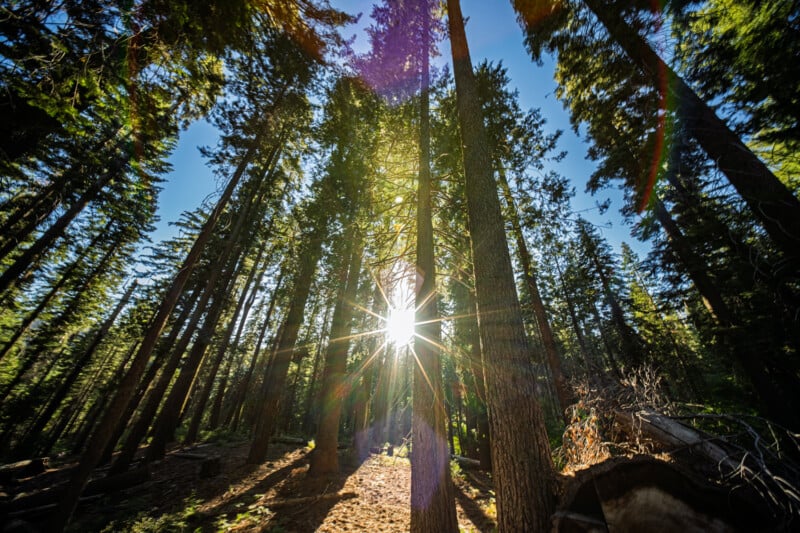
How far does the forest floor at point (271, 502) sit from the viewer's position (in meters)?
5.89

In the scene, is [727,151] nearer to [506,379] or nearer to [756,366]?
[506,379]

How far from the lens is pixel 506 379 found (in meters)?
2.93

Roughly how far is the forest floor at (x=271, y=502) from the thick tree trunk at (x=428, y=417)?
9.38 feet

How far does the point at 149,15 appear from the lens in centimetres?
435

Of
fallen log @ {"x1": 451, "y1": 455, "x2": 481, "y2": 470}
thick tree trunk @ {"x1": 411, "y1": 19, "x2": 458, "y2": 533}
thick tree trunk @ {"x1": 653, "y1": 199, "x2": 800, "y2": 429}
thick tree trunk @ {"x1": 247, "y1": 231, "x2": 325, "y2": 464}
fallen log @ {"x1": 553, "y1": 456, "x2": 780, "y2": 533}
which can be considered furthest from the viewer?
fallen log @ {"x1": 451, "y1": 455, "x2": 481, "y2": 470}

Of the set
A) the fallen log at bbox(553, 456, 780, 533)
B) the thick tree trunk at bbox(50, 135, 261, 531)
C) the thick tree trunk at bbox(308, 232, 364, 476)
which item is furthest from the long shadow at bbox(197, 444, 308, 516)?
the fallen log at bbox(553, 456, 780, 533)

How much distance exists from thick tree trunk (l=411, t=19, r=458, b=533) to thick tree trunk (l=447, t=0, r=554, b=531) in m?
1.64

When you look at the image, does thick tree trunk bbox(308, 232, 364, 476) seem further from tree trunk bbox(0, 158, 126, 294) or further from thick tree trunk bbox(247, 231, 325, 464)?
tree trunk bbox(0, 158, 126, 294)

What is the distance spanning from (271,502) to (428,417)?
5.64 meters

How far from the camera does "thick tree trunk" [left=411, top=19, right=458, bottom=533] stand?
3.96m

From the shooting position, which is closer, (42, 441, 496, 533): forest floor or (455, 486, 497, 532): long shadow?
(42, 441, 496, 533): forest floor

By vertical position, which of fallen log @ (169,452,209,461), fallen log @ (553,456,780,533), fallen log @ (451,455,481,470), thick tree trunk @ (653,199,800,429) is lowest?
fallen log @ (169,452,209,461)

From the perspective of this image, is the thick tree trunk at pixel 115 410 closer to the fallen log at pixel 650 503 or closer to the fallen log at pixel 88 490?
the fallen log at pixel 88 490

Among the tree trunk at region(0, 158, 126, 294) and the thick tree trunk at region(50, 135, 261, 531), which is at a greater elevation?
the tree trunk at region(0, 158, 126, 294)
